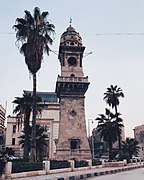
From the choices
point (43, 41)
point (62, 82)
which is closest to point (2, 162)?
point (43, 41)

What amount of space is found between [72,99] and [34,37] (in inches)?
592

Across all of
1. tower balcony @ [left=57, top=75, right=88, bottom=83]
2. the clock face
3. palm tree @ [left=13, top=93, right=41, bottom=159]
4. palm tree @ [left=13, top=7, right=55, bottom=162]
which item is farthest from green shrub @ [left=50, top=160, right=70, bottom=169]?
the clock face

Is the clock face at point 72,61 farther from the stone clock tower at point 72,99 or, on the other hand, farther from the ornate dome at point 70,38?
the ornate dome at point 70,38

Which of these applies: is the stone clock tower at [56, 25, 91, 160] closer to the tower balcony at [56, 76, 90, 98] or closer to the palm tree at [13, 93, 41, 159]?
the tower balcony at [56, 76, 90, 98]

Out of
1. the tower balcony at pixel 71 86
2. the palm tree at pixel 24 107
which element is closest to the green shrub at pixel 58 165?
the palm tree at pixel 24 107

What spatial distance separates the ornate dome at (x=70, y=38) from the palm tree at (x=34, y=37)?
1419cm

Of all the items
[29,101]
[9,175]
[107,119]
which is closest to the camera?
[9,175]

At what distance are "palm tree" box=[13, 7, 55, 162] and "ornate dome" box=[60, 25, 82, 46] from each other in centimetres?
1419

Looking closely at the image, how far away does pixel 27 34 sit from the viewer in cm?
2489

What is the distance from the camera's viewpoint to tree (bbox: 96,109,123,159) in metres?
40.9

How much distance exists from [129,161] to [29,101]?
739 inches

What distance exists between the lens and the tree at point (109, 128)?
40906mm

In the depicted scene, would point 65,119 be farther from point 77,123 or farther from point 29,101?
point 29,101

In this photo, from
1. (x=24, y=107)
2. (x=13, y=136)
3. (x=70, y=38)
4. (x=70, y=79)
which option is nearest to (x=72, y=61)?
(x=70, y=38)
